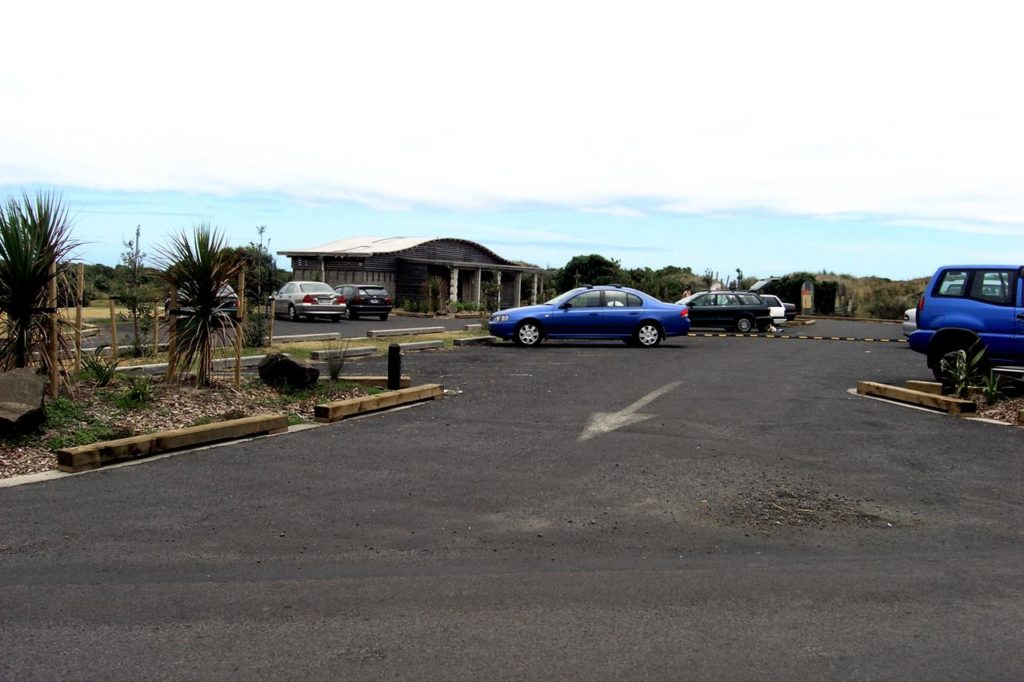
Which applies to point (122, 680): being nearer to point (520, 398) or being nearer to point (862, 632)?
point (862, 632)

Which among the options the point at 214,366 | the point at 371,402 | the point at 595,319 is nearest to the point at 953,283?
the point at 371,402

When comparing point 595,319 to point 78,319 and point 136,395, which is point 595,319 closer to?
point 78,319

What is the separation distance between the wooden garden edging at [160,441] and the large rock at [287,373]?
168 centimetres

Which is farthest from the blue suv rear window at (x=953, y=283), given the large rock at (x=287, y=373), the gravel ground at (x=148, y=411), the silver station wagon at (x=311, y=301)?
the silver station wagon at (x=311, y=301)

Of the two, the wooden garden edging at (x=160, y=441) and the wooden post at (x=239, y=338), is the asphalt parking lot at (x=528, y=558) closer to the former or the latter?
the wooden garden edging at (x=160, y=441)

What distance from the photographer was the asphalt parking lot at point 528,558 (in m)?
4.00

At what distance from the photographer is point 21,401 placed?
7840mm

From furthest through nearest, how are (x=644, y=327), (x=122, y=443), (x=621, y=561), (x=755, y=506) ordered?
1. (x=644, y=327)
2. (x=122, y=443)
3. (x=755, y=506)
4. (x=621, y=561)

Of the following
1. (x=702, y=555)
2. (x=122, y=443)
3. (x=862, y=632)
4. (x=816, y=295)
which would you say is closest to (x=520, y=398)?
(x=122, y=443)

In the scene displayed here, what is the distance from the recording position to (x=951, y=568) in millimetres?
5273

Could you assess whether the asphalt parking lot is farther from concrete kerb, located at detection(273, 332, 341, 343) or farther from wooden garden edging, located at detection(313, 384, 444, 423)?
concrete kerb, located at detection(273, 332, 341, 343)

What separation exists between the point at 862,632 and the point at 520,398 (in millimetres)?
8078

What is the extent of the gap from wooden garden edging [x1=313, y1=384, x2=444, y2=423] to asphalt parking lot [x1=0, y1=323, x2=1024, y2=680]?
0.31 m

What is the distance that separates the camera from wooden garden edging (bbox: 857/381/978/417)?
36.8ft
